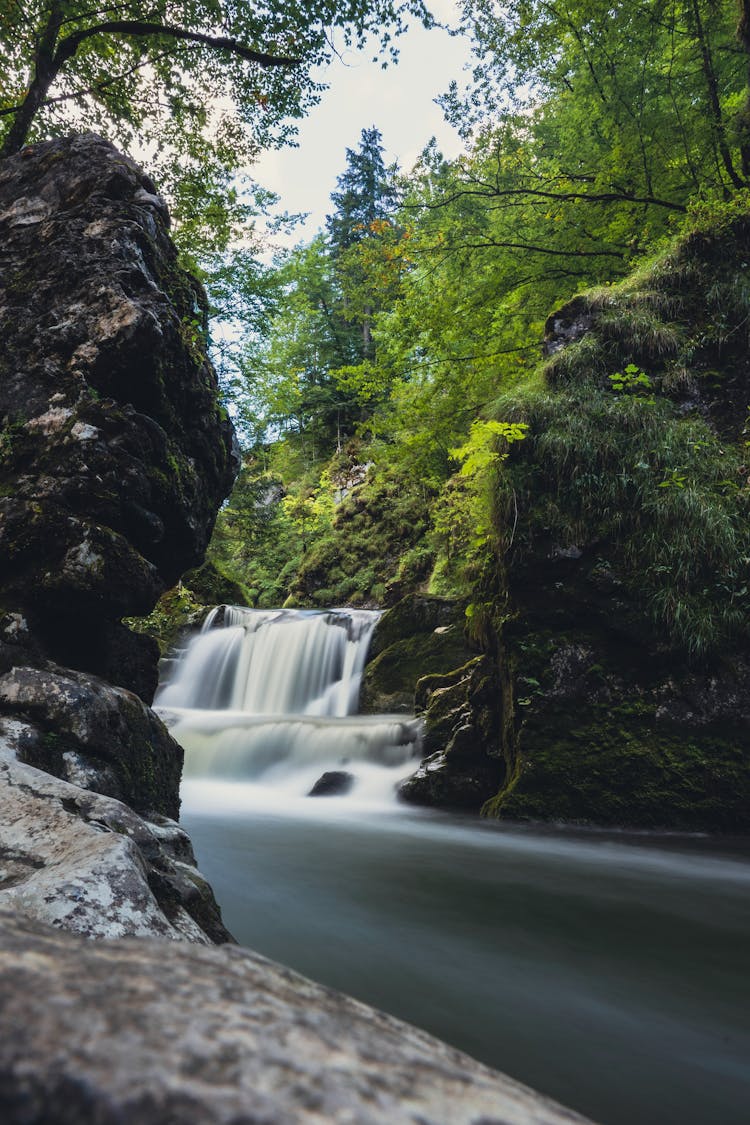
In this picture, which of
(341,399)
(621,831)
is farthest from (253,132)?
(341,399)

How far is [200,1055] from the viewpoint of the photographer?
56 centimetres

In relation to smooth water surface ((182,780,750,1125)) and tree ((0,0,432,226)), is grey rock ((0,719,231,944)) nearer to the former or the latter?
smooth water surface ((182,780,750,1125))

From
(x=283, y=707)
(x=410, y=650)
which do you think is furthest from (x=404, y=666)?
(x=283, y=707)

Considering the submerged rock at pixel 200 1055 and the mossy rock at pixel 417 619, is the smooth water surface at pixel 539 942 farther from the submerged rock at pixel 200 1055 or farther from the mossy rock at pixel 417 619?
the mossy rock at pixel 417 619

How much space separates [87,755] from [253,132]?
8112 millimetres

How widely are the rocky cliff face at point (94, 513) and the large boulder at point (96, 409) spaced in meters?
0.01

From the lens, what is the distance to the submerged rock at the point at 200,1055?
50 centimetres

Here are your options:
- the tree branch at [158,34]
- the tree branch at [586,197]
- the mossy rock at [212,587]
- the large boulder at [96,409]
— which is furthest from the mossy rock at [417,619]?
the tree branch at [158,34]

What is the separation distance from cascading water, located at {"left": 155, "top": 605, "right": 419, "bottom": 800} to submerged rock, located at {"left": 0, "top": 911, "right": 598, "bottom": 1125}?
6.88m

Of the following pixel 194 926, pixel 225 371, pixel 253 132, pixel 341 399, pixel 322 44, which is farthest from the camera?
pixel 341 399

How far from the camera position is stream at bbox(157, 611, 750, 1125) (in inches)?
87.4

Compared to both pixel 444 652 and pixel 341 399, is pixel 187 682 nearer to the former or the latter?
pixel 444 652

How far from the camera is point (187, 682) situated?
13766 mm

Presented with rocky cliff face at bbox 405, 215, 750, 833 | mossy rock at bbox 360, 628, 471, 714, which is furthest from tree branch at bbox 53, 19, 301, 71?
mossy rock at bbox 360, 628, 471, 714
